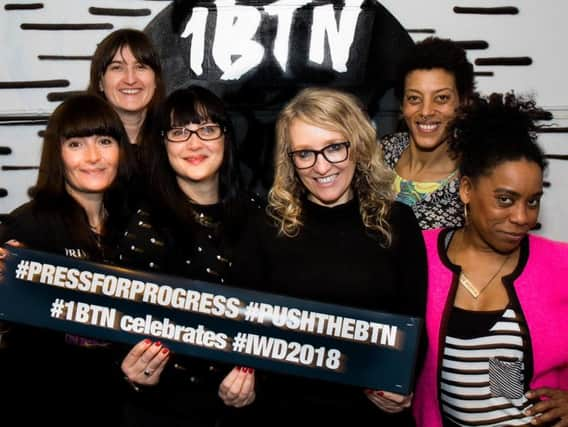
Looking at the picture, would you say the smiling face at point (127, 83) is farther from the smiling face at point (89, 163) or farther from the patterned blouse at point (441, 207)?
the patterned blouse at point (441, 207)

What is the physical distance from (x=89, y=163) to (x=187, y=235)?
52 centimetres

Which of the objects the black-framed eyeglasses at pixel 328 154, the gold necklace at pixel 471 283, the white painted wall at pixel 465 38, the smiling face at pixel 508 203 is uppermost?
the white painted wall at pixel 465 38

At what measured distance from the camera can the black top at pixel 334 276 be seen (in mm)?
1887

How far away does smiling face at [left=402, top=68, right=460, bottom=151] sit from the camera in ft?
8.62

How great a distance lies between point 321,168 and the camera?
6.40 feet

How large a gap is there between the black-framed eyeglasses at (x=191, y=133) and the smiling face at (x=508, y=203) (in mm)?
882

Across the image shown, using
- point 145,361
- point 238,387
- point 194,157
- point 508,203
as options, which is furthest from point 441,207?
point 145,361

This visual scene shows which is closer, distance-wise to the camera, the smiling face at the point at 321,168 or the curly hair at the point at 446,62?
the smiling face at the point at 321,168

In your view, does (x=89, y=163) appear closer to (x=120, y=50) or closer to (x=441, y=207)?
(x=120, y=50)

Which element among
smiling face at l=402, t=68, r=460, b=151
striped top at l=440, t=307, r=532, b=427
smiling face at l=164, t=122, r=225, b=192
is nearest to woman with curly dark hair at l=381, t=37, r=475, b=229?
smiling face at l=402, t=68, r=460, b=151

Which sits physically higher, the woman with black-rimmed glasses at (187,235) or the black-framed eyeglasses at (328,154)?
the black-framed eyeglasses at (328,154)

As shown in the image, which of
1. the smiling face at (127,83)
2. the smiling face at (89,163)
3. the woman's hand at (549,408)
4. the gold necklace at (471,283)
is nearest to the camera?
the woman's hand at (549,408)

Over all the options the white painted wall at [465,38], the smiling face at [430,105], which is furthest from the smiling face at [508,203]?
the white painted wall at [465,38]

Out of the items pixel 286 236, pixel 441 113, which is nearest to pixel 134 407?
pixel 286 236
